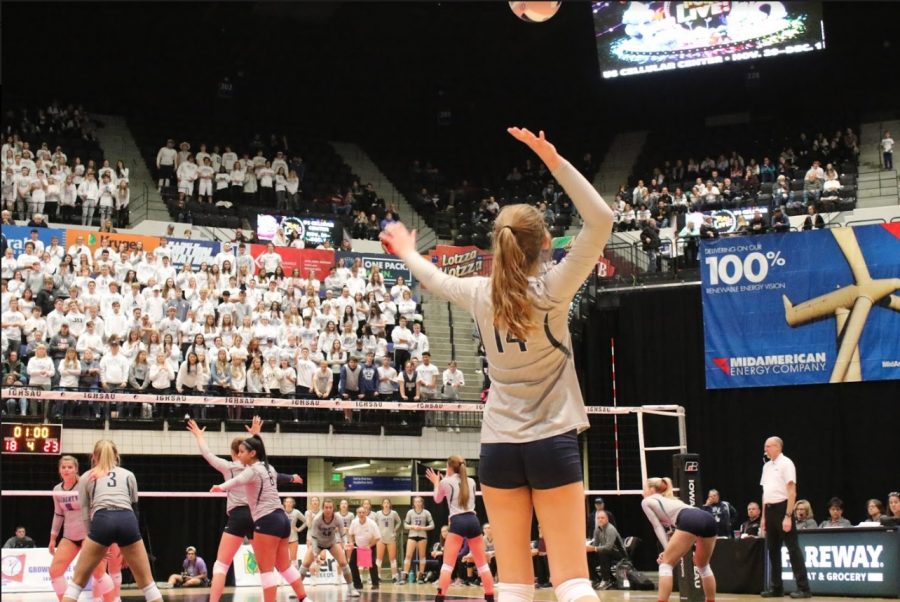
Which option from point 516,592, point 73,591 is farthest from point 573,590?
point 73,591

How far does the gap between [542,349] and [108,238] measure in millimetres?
19670

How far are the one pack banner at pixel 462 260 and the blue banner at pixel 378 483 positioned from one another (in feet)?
15.0

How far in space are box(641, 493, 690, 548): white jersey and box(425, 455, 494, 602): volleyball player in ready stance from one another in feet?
6.10

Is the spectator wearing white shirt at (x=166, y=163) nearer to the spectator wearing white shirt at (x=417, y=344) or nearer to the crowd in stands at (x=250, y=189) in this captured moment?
the crowd in stands at (x=250, y=189)

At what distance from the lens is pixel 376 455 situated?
2052 cm

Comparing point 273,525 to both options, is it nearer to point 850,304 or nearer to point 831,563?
point 831,563

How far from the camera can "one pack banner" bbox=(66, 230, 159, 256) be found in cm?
2161

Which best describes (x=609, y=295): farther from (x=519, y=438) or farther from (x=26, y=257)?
(x=519, y=438)

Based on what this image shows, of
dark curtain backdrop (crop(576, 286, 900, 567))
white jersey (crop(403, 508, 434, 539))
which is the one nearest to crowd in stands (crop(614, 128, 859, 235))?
dark curtain backdrop (crop(576, 286, 900, 567))

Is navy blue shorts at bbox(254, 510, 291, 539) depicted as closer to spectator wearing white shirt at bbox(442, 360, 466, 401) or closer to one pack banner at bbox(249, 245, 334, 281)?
spectator wearing white shirt at bbox(442, 360, 466, 401)

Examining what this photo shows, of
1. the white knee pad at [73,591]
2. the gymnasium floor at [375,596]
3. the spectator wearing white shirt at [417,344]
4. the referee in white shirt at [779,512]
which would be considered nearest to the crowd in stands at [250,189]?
the spectator wearing white shirt at [417,344]

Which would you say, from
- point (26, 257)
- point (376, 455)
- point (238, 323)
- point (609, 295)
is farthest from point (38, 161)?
point (609, 295)

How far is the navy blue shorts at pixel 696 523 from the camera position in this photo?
10594mm

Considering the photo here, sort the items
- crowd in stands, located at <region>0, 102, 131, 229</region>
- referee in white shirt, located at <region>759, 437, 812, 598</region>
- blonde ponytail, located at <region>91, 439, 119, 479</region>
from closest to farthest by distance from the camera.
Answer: blonde ponytail, located at <region>91, 439, 119, 479</region> → referee in white shirt, located at <region>759, 437, 812, 598</region> → crowd in stands, located at <region>0, 102, 131, 229</region>
